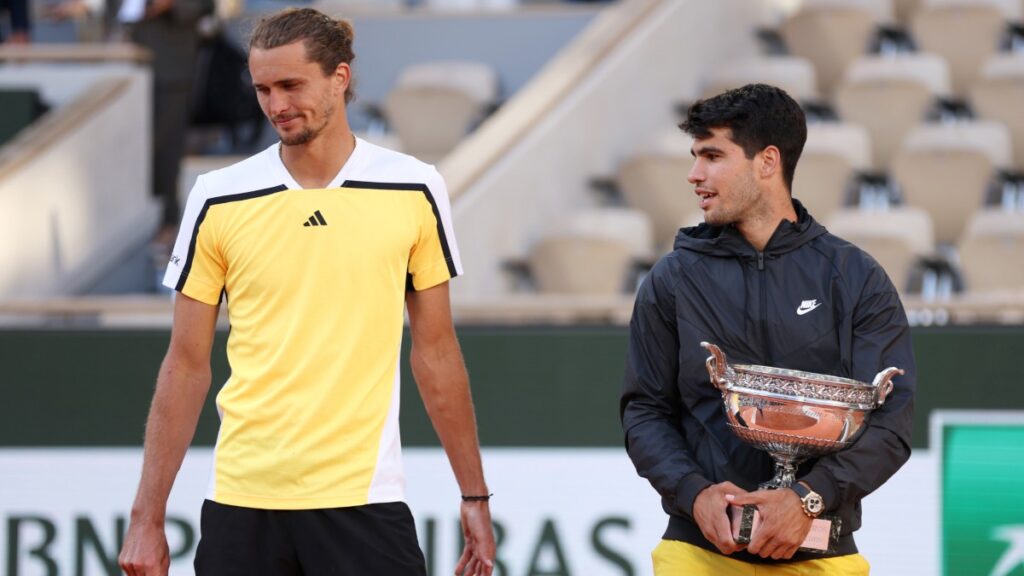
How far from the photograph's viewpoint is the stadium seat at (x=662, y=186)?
9.35 metres

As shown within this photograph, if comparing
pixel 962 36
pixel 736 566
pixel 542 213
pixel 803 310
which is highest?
pixel 962 36

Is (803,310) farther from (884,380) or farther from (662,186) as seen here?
(662,186)

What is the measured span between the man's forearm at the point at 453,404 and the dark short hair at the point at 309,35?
27.7 inches

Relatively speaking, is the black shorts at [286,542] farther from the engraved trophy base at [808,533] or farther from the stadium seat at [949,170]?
the stadium seat at [949,170]

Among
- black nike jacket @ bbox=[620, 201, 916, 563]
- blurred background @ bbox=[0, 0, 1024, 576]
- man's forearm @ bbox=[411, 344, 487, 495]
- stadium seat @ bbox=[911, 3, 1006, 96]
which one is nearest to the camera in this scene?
black nike jacket @ bbox=[620, 201, 916, 563]

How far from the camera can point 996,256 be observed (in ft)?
27.3

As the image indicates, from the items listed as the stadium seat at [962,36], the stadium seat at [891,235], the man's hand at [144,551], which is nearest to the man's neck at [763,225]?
the man's hand at [144,551]

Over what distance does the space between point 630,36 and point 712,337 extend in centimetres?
697

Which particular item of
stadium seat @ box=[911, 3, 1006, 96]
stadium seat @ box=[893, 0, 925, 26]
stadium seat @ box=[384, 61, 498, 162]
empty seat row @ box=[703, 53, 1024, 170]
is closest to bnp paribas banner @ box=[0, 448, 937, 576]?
empty seat row @ box=[703, 53, 1024, 170]

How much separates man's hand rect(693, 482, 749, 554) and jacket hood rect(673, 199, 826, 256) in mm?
511

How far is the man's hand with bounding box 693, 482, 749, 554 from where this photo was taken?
342cm

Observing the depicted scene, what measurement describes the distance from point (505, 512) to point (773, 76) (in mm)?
5363

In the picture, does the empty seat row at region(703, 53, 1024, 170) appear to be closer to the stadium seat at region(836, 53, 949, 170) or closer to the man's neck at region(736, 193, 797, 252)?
the stadium seat at region(836, 53, 949, 170)

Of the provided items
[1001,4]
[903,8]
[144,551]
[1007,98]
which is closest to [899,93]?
[1007,98]
